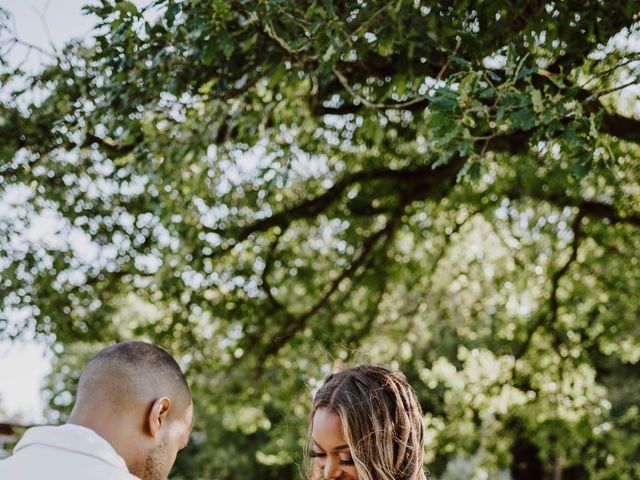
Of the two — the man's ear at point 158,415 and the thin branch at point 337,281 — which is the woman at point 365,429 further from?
the thin branch at point 337,281

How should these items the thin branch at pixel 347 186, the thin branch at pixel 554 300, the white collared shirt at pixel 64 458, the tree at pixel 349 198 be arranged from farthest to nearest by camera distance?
1. the thin branch at pixel 554 300
2. the thin branch at pixel 347 186
3. the tree at pixel 349 198
4. the white collared shirt at pixel 64 458

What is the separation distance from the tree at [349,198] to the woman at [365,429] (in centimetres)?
57

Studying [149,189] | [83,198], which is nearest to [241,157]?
[149,189]

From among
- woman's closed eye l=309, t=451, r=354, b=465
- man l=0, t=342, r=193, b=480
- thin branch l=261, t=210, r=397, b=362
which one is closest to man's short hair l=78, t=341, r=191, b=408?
man l=0, t=342, r=193, b=480

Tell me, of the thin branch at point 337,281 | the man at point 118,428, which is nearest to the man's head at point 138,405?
the man at point 118,428

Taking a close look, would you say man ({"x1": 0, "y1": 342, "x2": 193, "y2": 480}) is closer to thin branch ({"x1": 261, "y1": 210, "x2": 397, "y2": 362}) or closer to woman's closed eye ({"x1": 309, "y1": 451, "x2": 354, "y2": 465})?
woman's closed eye ({"x1": 309, "y1": 451, "x2": 354, "y2": 465})

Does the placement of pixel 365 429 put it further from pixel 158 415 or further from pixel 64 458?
pixel 64 458

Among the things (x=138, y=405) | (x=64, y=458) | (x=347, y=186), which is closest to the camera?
(x=64, y=458)

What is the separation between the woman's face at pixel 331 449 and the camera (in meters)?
3.57

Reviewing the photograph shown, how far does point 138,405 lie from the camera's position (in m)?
2.66

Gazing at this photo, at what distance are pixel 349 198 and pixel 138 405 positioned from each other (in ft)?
23.7

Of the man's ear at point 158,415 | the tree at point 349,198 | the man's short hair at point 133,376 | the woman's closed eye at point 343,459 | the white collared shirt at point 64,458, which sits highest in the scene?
the tree at point 349,198

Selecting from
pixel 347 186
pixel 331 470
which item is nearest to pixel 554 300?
pixel 347 186

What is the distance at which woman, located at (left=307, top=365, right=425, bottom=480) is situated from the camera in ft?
11.7
